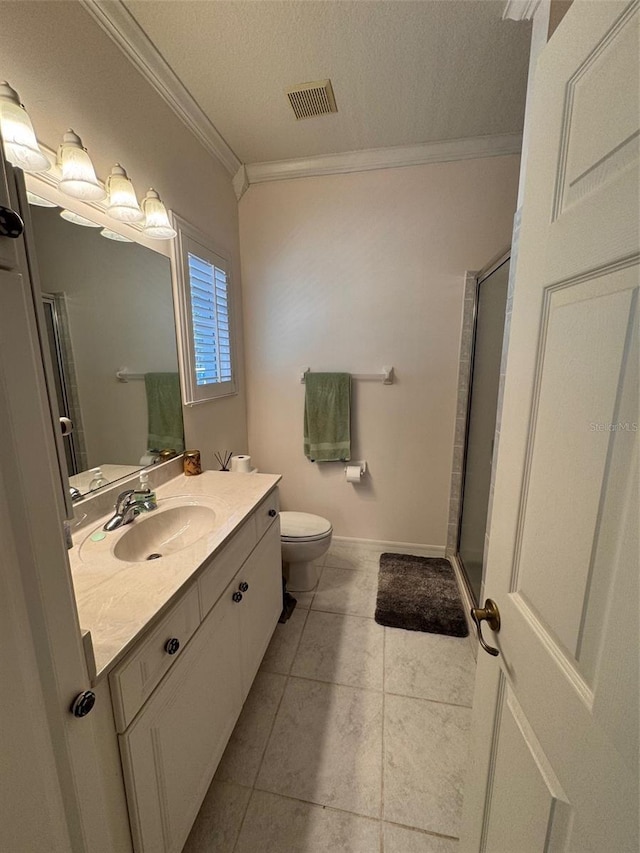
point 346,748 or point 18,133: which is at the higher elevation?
point 18,133

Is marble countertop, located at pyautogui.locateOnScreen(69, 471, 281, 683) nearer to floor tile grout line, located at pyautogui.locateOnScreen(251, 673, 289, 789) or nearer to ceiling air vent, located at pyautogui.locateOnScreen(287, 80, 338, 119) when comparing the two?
floor tile grout line, located at pyautogui.locateOnScreen(251, 673, 289, 789)

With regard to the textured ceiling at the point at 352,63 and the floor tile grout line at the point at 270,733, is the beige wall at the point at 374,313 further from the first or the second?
the floor tile grout line at the point at 270,733

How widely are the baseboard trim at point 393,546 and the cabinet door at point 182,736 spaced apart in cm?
148

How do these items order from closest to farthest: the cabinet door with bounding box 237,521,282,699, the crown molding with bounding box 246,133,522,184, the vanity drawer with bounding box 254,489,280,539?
the cabinet door with bounding box 237,521,282,699
the vanity drawer with bounding box 254,489,280,539
the crown molding with bounding box 246,133,522,184

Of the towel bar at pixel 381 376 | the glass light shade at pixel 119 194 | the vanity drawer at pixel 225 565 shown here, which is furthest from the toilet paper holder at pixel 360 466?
the glass light shade at pixel 119 194

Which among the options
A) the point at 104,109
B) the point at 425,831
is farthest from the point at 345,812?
the point at 104,109

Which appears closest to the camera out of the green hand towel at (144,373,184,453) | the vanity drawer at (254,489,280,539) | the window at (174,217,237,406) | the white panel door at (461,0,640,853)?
the white panel door at (461,0,640,853)

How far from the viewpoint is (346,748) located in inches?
49.4

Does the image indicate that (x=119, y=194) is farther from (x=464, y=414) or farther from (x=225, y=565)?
(x=464, y=414)

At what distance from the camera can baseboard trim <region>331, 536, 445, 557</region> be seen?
246 centimetres

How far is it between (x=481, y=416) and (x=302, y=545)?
1318 mm

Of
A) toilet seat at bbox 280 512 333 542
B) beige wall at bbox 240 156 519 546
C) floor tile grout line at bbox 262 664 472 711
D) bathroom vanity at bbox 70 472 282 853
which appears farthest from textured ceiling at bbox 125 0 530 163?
floor tile grout line at bbox 262 664 472 711

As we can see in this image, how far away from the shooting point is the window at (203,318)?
168 centimetres

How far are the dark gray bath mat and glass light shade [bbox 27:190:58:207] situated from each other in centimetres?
230
